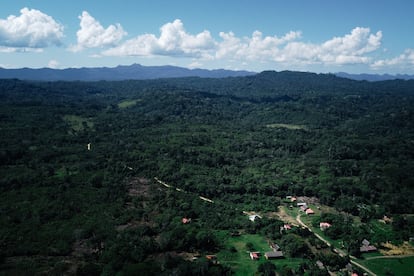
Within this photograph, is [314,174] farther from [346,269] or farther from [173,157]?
[346,269]

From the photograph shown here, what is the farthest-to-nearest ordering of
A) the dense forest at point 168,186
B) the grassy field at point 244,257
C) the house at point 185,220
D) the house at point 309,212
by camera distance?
the house at point 309,212 < the house at point 185,220 < the dense forest at point 168,186 < the grassy field at point 244,257

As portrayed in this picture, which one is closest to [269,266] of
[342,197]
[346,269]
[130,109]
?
[346,269]

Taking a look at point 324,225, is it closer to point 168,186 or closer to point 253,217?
point 253,217

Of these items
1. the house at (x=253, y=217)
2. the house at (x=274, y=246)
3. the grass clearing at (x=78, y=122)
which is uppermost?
the grass clearing at (x=78, y=122)

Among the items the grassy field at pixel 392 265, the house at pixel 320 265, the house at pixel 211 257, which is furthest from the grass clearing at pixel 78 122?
the grassy field at pixel 392 265

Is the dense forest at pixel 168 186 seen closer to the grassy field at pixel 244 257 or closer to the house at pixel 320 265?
the grassy field at pixel 244 257

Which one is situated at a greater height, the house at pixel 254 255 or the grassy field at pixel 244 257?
the house at pixel 254 255

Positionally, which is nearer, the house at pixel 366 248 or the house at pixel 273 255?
the house at pixel 273 255
